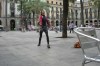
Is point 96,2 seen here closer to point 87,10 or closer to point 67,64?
point 67,64

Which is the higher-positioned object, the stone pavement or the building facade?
→ the building facade

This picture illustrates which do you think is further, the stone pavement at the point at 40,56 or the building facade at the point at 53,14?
the building facade at the point at 53,14

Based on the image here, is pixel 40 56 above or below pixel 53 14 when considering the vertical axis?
below

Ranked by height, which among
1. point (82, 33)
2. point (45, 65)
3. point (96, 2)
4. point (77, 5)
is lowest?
point (45, 65)

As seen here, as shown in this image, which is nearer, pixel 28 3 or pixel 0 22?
pixel 28 3

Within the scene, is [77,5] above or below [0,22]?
above

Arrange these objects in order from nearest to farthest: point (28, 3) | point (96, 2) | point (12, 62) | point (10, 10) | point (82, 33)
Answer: point (82, 33)
point (12, 62)
point (96, 2)
point (28, 3)
point (10, 10)

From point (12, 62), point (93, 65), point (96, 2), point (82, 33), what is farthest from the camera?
point (96, 2)

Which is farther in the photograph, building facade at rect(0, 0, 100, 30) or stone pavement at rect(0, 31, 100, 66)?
building facade at rect(0, 0, 100, 30)

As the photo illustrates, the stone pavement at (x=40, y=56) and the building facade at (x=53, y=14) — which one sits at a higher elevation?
the building facade at (x=53, y=14)

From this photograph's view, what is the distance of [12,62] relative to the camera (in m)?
8.30

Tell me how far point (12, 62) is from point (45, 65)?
3.69 ft

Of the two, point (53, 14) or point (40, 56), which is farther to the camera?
point (53, 14)

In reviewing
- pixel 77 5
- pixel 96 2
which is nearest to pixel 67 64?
pixel 96 2
